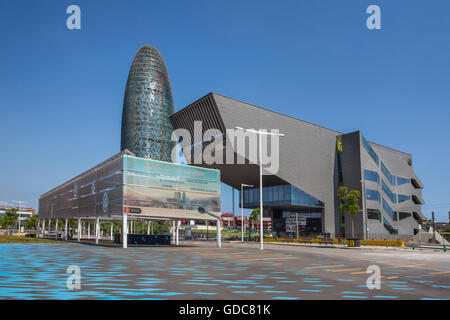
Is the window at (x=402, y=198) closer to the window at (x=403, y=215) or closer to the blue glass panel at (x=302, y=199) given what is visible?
the window at (x=403, y=215)

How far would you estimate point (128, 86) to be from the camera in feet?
444

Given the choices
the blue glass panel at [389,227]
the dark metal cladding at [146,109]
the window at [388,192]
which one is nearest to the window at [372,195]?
the window at [388,192]

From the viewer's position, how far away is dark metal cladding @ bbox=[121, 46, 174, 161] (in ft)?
438

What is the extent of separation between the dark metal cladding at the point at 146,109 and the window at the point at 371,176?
73407 mm

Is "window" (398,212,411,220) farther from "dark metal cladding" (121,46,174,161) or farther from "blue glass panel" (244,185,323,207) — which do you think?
"dark metal cladding" (121,46,174,161)

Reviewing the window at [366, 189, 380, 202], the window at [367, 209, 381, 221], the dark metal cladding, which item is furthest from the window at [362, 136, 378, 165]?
the dark metal cladding

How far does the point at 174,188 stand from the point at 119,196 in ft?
20.3

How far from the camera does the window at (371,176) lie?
7898 cm

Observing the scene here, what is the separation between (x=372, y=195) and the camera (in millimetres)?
78750

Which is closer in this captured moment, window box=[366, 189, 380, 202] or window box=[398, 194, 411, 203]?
window box=[366, 189, 380, 202]

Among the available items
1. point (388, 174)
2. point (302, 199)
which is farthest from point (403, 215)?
point (302, 199)

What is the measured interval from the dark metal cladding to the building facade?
5702 cm
